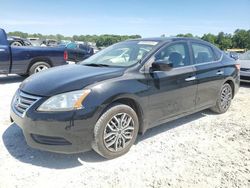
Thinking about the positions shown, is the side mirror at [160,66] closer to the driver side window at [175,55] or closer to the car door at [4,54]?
the driver side window at [175,55]

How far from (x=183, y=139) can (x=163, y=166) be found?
102cm

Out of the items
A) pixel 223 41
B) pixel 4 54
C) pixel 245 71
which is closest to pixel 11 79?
pixel 4 54

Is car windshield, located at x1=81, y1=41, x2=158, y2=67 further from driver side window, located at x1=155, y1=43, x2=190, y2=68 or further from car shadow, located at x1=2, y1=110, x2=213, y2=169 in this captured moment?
car shadow, located at x1=2, y1=110, x2=213, y2=169

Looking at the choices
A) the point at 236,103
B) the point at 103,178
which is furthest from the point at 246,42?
the point at 103,178

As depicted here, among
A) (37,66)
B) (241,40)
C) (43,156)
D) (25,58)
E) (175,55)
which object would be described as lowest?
(43,156)

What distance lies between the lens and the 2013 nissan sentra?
329cm

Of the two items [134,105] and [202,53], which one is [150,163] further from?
[202,53]

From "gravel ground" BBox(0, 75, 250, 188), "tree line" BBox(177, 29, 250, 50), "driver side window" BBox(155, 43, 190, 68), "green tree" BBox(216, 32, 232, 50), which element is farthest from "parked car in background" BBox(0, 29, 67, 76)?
"tree line" BBox(177, 29, 250, 50)

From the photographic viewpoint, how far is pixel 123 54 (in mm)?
4562

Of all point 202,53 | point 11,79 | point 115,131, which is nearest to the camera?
point 115,131

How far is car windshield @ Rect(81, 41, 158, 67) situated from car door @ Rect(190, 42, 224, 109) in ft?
3.38

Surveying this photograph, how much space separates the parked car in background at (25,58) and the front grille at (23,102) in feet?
18.2

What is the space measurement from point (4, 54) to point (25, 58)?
686mm

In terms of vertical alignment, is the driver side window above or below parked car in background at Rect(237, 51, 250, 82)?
above
